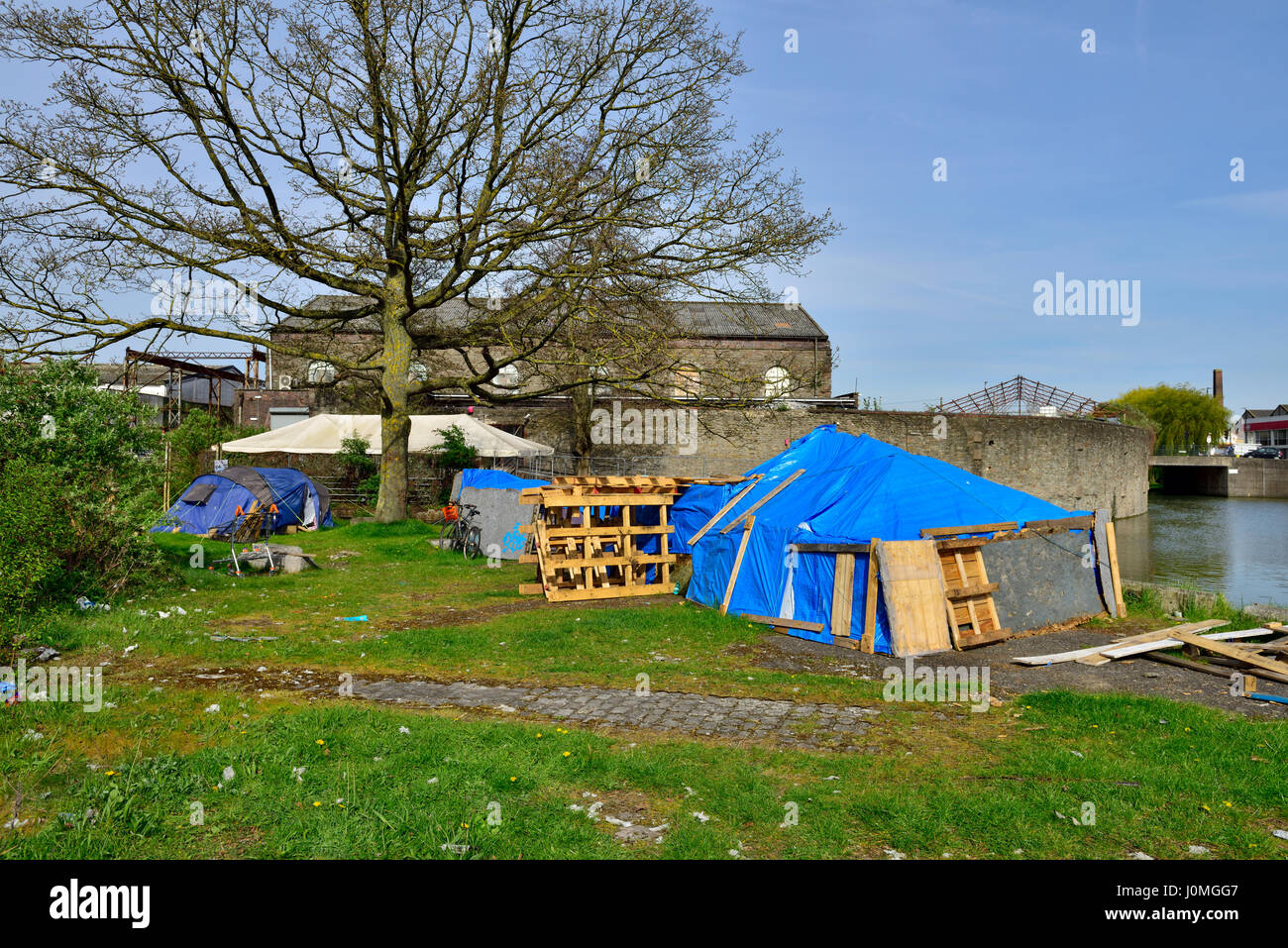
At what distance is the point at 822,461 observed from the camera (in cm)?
1243

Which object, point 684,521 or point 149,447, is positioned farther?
point 684,521

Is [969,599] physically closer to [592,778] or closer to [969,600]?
[969,600]

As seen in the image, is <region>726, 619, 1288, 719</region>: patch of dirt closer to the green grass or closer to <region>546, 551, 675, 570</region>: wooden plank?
the green grass

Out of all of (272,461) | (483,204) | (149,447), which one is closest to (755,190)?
(483,204)

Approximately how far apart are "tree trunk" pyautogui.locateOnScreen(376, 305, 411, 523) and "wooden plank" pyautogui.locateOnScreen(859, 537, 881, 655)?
47.6 feet

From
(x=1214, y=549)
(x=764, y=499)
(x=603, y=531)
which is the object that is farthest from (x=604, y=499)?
(x=1214, y=549)

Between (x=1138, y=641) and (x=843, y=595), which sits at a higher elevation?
(x=843, y=595)

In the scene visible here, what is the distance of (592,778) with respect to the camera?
491 centimetres

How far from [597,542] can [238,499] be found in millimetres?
11965

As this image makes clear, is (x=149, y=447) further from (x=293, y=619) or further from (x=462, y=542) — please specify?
(x=462, y=542)

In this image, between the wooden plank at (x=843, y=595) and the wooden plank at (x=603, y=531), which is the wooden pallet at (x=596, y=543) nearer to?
the wooden plank at (x=603, y=531)

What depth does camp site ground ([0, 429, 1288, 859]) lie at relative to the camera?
415cm

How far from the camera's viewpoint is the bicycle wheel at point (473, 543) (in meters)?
17.5
